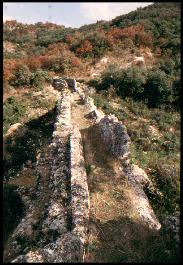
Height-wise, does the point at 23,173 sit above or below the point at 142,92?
below

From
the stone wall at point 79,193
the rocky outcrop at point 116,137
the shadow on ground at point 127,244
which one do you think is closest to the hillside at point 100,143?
the shadow on ground at point 127,244

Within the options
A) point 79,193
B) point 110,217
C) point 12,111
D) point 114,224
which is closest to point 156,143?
point 79,193

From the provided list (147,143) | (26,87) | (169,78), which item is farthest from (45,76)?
(147,143)

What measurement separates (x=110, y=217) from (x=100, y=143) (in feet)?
15.4

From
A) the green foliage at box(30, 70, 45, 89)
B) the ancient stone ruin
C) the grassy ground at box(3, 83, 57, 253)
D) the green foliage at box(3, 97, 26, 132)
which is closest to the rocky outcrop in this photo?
the ancient stone ruin

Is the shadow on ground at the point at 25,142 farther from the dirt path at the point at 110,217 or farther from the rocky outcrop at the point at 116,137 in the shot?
the rocky outcrop at the point at 116,137

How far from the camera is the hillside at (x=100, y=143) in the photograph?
784 centimetres

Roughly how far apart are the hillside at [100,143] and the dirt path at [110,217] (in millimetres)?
29

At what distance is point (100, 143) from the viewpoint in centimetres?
1242

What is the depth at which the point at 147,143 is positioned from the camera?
15188 mm

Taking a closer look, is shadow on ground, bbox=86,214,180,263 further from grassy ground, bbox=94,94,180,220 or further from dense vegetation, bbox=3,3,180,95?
dense vegetation, bbox=3,3,180,95

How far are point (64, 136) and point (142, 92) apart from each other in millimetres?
10789

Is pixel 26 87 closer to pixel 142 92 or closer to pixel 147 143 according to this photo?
pixel 142 92

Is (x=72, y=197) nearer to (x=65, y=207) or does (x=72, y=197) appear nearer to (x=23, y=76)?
(x=65, y=207)
